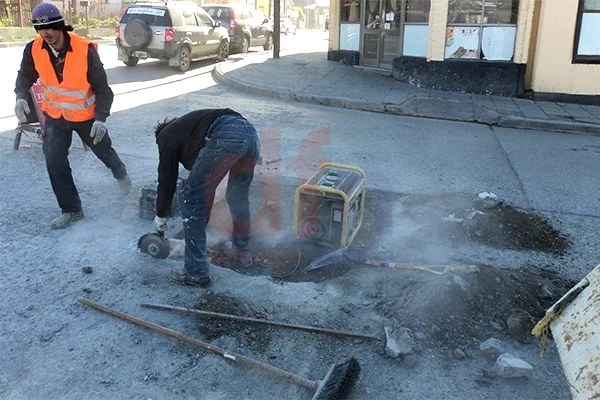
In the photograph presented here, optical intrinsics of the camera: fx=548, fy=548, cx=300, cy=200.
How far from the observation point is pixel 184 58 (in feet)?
50.7

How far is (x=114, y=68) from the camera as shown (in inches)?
608

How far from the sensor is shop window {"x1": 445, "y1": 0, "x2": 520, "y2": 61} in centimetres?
1205

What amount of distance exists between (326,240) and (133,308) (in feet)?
5.33

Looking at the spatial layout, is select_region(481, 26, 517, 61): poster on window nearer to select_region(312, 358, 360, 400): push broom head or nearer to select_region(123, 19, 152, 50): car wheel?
select_region(123, 19, 152, 50): car wheel

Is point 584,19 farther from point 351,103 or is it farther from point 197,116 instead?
point 197,116

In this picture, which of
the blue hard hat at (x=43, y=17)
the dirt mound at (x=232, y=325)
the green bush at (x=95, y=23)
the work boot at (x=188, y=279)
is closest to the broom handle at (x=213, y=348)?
the dirt mound at (x=232, y=325)

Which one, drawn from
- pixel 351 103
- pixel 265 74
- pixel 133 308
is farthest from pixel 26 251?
pixel 265 74

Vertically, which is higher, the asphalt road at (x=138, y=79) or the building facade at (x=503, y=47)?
the building facade at (x=503, y=47)

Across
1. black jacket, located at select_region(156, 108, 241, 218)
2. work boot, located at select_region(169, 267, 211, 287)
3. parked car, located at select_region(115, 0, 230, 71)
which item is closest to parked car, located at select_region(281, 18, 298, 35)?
parked car, located at select_region(115, 0, 230, 71)

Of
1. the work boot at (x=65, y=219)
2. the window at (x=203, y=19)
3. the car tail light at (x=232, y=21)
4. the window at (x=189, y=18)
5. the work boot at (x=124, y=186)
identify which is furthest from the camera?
the car tail light at (x=232, y=21)

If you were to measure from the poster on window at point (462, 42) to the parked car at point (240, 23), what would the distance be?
9399mm

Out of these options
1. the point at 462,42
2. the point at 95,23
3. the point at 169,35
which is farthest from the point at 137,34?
the point at 95,23

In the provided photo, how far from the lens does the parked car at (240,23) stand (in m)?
19.6

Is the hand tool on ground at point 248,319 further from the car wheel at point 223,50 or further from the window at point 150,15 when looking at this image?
the car wheel at point 223,50
